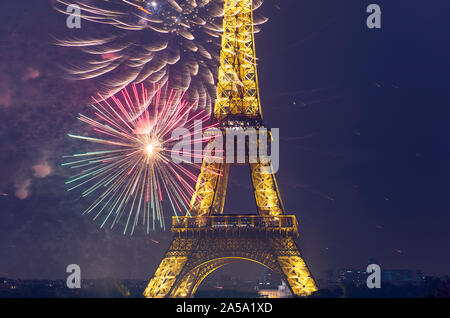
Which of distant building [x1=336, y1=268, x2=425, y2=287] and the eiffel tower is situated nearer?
the eiffel tower

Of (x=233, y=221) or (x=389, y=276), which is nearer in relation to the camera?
(x=233, y=221)

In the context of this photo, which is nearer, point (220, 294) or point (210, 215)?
point (210, 215)

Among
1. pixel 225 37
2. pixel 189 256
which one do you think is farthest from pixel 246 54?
pixel 189 256

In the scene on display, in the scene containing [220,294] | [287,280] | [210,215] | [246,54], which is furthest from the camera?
[220,294]

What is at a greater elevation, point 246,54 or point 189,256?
point 246,54

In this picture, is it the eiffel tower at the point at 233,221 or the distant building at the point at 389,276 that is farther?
the distant building at the point at 389,276
